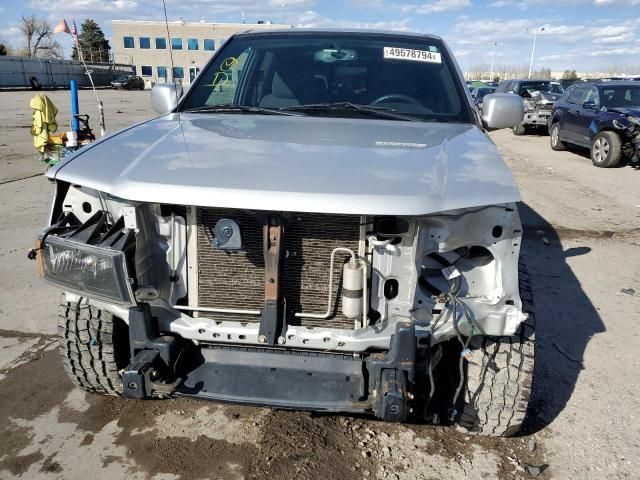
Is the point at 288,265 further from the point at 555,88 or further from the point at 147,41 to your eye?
the point at 147,41

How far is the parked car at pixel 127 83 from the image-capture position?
44.6m

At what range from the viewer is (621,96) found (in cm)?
1165

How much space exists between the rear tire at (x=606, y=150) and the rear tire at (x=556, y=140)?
210 centimetres

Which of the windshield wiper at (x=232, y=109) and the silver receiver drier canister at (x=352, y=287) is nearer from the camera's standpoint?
the silver receiver drier canister at (x=352, y=287)

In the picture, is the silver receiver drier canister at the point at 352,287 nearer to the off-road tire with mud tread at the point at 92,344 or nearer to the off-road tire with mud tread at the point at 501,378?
the off-road tire with mud tread at the point at 501,378

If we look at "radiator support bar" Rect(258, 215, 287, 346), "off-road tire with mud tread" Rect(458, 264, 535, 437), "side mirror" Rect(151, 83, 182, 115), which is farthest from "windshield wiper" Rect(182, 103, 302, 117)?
"off-road tire with mud tread" Rect(458, 264, 535, 437)

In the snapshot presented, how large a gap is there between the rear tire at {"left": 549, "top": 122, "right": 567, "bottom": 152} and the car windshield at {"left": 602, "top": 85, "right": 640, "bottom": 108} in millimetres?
1805

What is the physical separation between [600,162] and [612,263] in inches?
265

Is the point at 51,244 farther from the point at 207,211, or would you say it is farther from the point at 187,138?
the point at 187,138

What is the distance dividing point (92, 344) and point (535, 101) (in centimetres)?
1665

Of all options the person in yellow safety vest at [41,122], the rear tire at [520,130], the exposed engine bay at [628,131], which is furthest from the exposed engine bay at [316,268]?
the rear tire at [520,130]

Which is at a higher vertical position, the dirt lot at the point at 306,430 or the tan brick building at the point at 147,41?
the tan brick building at the point at 147,41

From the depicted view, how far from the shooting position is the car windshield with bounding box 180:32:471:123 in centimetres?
332

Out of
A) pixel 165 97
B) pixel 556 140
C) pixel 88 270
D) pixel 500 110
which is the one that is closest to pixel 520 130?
pixel 556 140
